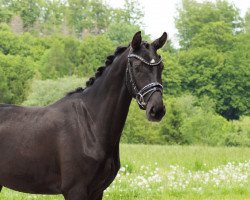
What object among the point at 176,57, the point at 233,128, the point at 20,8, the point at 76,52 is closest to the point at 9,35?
the point at 76,52

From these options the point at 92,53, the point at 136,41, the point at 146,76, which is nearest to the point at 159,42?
the point at 136,41

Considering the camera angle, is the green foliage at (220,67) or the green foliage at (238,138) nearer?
the green foliage at (238,138)

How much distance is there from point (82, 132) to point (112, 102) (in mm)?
393

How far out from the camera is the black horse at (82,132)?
4.64 metres

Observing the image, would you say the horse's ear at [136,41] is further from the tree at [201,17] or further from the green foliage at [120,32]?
the green foliage at [120,32]

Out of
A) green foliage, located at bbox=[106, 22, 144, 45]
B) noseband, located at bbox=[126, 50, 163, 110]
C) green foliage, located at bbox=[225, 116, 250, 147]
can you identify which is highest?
noseband, located at bbox=[126, 50, 163, 110]

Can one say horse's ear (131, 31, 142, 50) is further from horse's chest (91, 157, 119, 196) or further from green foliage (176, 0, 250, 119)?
green foliage (176, 0, 250, 119)

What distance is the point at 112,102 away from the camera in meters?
4.89

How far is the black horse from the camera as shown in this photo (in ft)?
15.2

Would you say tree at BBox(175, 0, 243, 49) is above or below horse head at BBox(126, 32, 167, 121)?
below

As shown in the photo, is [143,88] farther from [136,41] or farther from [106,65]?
[106,65]

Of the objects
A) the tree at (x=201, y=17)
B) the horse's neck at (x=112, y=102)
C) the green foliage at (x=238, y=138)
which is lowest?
the tree at (x=201, y=17)

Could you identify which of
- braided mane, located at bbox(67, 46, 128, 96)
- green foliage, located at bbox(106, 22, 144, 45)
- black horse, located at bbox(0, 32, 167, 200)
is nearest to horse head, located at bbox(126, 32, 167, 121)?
black horse, located at bbox(0, 32, 167, 200)

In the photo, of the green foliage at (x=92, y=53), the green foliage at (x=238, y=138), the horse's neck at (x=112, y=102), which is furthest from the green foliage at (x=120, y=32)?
the horse's neck at (x=112, y=102)
